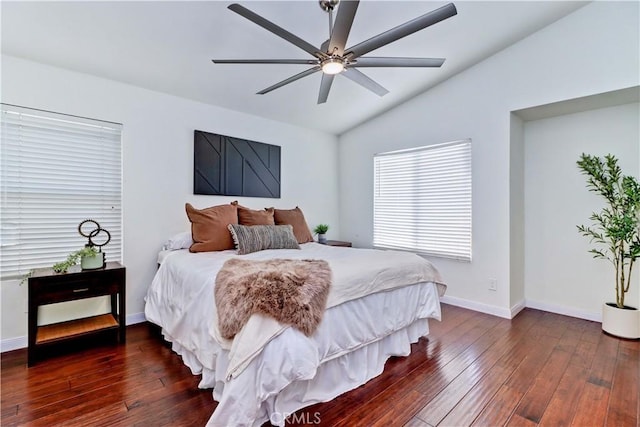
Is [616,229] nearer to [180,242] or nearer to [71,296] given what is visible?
[180,242]

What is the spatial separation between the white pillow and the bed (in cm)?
13

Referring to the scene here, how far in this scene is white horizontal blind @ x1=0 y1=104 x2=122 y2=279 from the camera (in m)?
2.44

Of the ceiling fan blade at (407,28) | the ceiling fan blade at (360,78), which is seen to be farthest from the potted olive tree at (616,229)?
the ceiling fan blade at (407,28)

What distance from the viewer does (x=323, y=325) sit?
1.73 meters

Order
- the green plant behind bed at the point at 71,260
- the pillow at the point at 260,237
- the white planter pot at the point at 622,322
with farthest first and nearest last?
the pillow at the point at 260,237 → the white planter pot at the point at 622,322 → the green plant behind bed at the point at 71,260

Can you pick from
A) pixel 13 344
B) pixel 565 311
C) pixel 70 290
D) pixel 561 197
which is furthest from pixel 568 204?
pixel 13 344

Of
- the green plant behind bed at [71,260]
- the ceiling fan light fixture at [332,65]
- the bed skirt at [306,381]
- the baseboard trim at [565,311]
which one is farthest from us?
the baseboard trim at [565,311]

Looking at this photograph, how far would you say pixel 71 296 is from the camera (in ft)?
7.62

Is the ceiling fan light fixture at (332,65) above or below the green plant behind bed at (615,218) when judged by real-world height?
above

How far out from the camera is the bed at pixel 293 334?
1433mm

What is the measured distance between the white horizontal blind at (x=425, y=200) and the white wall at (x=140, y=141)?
1806 millimetres

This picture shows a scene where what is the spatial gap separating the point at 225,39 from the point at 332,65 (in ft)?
3.38

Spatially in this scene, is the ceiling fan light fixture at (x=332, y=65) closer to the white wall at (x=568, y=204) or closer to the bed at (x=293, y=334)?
the bed at (x=293, y=334)

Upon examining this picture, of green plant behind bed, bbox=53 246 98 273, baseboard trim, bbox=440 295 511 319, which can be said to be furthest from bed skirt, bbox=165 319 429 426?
baseboard trim, bbox=440 295 511 319
